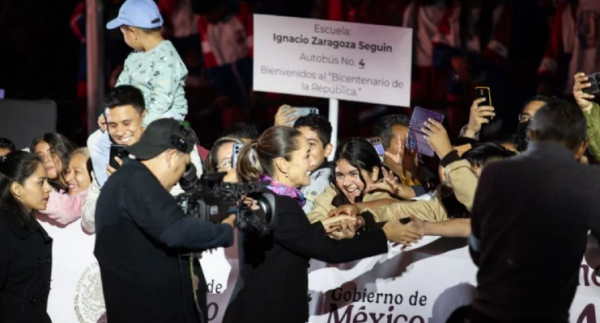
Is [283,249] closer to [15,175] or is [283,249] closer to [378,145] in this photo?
[15,175]

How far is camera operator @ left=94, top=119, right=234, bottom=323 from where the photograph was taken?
5.96 meters

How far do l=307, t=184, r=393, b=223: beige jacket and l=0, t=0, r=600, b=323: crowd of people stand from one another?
0.04ft

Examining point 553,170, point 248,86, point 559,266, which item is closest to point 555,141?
point 553,170

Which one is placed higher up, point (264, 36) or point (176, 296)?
point (264, 36)

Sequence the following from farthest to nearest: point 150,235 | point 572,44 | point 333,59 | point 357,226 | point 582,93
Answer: point 572,44 → point 333,59 → point 582,93 → point 357,226 → point 150,235

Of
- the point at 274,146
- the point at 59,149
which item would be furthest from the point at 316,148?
the point at 59,149

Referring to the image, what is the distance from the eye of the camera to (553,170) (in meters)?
5.48

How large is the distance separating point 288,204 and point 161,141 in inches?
31.9

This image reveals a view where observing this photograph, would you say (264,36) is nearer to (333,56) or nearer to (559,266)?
(333,56)

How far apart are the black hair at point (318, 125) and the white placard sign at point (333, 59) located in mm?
589

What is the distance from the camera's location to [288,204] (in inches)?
252

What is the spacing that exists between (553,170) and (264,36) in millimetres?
4210

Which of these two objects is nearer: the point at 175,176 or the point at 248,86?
the point at 175,176

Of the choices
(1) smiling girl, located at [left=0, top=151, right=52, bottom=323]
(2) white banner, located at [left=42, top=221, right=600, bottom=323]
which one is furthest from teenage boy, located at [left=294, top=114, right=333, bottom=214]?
(1) smiling girl, located at [left=0, top=151, right=52, bottom=323]
